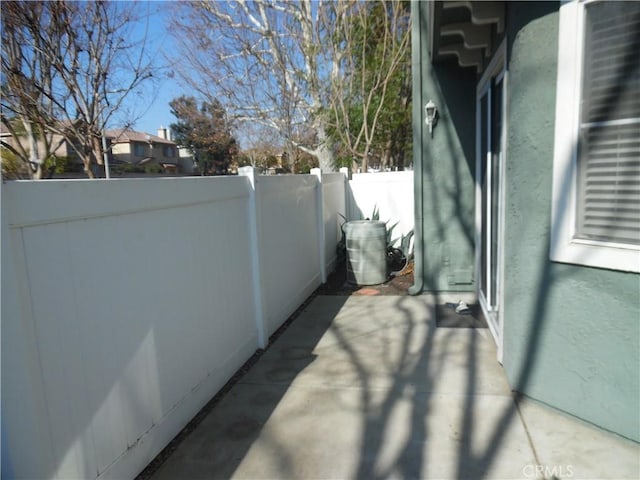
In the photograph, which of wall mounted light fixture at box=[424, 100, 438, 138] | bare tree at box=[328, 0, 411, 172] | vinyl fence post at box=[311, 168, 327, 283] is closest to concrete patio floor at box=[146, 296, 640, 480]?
vinyl fence post at box=[311, 168, 327, 283]

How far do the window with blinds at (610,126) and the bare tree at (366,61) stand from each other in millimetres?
7534

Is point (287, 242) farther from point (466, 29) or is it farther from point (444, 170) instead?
point (466, 29)

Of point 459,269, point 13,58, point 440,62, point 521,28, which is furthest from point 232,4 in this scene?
point 521,28

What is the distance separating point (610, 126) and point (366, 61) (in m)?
8.58

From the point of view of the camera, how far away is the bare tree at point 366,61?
32.2 feet

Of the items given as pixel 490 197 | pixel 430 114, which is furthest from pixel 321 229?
pixel 490 197

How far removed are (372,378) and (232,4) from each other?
50.2 feet

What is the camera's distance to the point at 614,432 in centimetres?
270

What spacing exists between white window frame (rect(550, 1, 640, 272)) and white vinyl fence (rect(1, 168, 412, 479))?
242 centimetres

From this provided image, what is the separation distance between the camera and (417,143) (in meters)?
5.82

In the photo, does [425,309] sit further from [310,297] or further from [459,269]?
[310,297]

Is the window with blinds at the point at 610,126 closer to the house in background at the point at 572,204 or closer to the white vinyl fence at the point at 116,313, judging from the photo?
the house in background at the point at 572,204

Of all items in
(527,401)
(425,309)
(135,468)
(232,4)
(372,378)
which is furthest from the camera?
(232,4)

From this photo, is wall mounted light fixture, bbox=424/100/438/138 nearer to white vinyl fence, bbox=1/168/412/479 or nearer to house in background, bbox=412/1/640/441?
house in background, bbox=412/1/640/441
